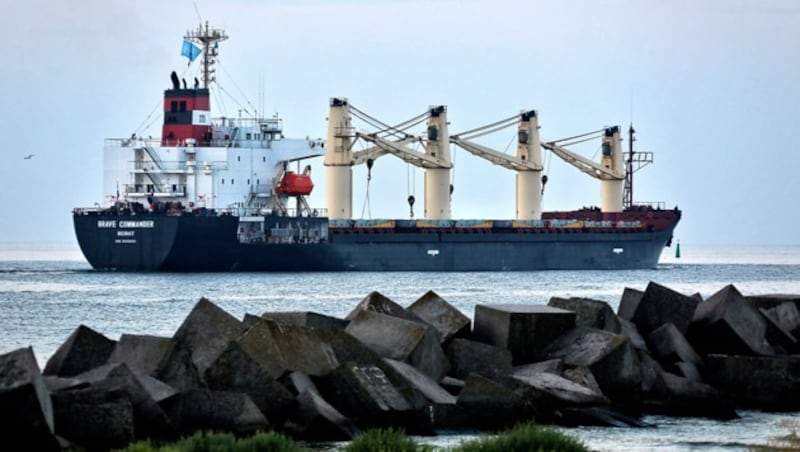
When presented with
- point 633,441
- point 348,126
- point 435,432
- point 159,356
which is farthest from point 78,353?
point 348,126

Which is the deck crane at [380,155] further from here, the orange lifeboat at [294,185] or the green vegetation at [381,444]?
the green vegetation at [381,444]

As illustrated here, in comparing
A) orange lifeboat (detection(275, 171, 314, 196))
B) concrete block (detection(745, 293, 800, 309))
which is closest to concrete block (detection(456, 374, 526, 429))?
concrete block (detection(745, 293, 800, 309))

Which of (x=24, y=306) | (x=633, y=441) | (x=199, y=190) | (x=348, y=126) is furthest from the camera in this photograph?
(x=348, y=126)

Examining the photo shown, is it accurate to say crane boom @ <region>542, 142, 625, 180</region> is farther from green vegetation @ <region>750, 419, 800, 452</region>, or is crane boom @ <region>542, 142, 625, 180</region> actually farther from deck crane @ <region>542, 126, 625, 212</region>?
green vegetation @ <region>750, 419, 800, 452</region>

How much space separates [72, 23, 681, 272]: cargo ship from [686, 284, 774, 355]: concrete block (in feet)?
108

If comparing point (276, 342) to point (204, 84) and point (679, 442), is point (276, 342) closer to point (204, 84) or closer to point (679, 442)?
point (679, 442)

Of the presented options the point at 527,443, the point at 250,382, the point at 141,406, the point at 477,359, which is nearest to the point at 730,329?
the point at 477,359

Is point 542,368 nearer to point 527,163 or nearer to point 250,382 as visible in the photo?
point 250,382

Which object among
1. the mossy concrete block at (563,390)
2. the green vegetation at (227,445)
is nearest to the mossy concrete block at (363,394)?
the mossy concrete block at (563,390)

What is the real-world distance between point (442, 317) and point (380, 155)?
43089 millimetres

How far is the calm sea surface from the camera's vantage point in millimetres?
16062

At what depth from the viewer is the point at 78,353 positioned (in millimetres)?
16016

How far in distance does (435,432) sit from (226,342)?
2363mm

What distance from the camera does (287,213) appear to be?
187 feet
